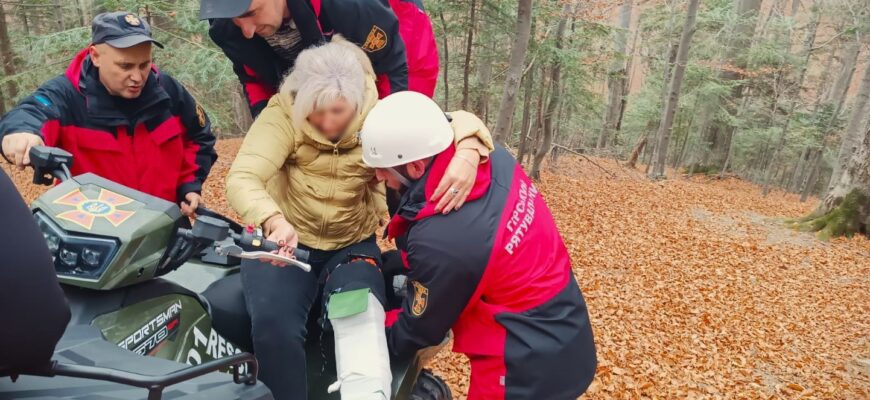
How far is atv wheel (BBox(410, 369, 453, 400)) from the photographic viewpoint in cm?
273

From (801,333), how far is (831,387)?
1251mm

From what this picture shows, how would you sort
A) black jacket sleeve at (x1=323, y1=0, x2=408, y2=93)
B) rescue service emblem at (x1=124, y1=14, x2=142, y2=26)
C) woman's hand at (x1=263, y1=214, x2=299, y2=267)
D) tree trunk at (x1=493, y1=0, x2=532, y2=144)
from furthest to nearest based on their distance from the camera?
tree trunk at (x1=493, y1=0, x2=532, y2=144)
black jacket sleeve at (x1=323, y1=0, x2=408, y2=93)
rescue service emblem at (x1=124, y1=14, x2=142, y2=26)
woman's hand at (x1=263, y1=214, x2=299, y2=267)

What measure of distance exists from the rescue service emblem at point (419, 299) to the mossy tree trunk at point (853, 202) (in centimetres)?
1066

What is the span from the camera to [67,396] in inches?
46.9

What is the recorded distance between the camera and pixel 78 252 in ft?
4.71

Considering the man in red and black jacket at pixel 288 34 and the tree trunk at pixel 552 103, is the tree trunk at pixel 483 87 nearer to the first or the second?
the tree trunk at pixel 552 103

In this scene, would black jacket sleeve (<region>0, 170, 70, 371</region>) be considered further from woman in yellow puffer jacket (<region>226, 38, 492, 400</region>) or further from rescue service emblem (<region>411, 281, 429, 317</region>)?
rescue service emblem (<region>411, 281, 429, 317</region>)

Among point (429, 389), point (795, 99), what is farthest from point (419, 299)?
point (795, 99)

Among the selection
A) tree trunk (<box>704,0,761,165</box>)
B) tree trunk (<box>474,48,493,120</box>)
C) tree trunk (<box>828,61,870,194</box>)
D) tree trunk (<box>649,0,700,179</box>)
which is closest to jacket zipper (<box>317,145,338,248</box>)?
tree trunk (<box>474,48,493,120</box>)

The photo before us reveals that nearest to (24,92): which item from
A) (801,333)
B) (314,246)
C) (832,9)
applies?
(314,246)

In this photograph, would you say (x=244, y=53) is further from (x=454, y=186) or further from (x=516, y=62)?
(x=516, y=62)

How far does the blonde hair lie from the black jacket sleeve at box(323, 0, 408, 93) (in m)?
0.44

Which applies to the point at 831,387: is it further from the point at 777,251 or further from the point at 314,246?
the point at 314,246

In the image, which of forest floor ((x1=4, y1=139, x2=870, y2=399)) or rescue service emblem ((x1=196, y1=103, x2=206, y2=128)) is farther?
forest floor ((x1=4, y1=139, x2=870, y2=399))
